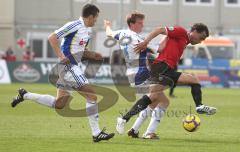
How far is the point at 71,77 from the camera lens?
1371 cm

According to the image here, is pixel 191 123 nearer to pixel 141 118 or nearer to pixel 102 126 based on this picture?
pixel 141 118

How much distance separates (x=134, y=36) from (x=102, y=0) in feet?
132

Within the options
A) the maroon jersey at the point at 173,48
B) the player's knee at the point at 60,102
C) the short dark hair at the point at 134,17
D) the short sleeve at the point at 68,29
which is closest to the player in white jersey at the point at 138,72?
the short dark hair at the point at 134,17

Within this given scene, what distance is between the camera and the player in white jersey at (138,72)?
14336 millimetres

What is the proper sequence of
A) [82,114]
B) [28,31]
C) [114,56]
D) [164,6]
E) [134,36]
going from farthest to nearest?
[164,6] < [28,31] < [114,56] < [82,114] < [134,36]

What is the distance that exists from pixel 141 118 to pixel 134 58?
1490mm

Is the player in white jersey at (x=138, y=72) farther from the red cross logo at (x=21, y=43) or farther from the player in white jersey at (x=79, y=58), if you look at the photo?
the red cross logo at (x=21, y=43)

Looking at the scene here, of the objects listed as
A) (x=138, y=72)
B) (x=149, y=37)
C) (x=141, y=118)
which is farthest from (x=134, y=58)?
(x=149, y=37)

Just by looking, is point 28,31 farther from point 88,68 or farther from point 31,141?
point 31,141

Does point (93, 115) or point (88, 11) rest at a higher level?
point (88, 11)

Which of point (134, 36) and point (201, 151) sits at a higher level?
point (134, 36)

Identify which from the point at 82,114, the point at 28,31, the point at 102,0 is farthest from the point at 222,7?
the point at 82,114

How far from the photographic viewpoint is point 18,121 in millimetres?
17703

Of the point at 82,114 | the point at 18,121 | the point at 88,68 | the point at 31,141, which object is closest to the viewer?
the point at 31,141
